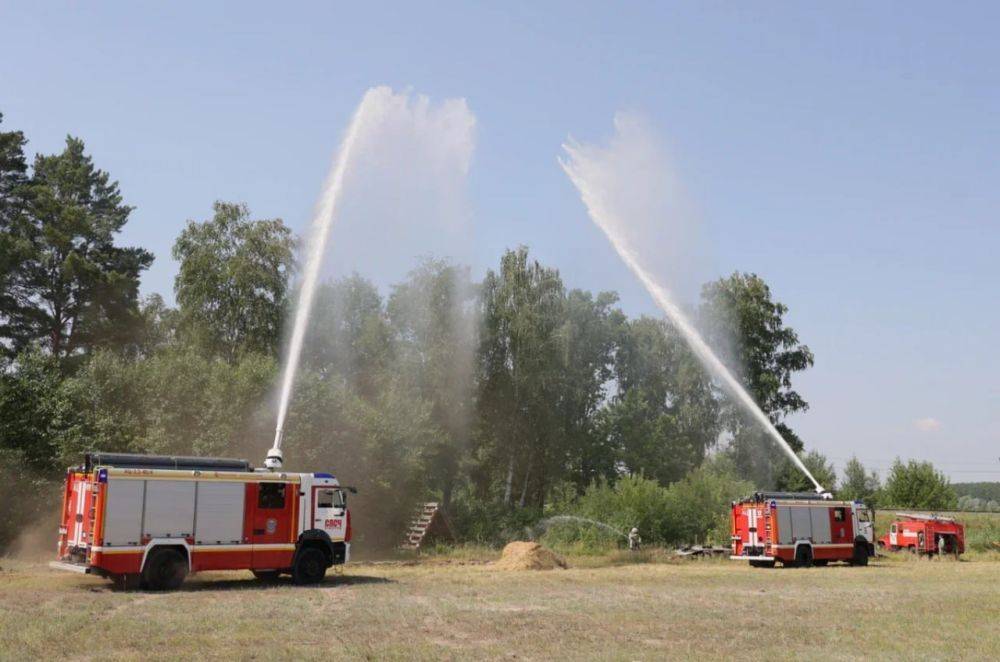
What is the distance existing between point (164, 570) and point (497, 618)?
31.5ft

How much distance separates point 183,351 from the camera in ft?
162

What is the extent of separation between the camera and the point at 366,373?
5753 cm

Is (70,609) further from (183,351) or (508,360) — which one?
(508,360)

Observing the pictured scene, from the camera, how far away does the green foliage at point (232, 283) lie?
173 feet

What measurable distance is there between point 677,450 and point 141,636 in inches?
2369

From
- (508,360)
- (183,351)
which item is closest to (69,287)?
(183,351)

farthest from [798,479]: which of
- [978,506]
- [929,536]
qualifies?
[978,506]

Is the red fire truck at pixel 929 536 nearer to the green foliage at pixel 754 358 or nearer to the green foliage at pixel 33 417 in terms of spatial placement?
the green foliage at pixel 754 358

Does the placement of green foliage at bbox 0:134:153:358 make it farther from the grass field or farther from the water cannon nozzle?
the water cannon nozzle

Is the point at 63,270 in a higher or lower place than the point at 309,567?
higher

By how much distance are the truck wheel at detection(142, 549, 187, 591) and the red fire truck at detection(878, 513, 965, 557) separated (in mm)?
38714

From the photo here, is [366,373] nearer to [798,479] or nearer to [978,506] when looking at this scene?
[798,479]

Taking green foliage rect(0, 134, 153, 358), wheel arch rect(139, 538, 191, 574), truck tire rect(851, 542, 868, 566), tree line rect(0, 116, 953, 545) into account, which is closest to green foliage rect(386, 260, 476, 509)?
tree line rect(0, 116, 953, 545)

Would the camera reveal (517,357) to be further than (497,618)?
Yes
